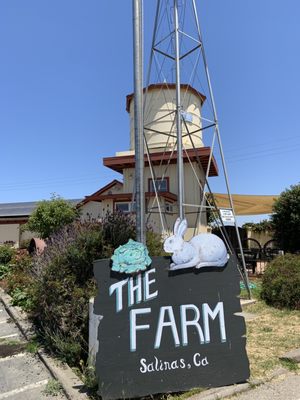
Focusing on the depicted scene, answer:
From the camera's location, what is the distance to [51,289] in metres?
5.47

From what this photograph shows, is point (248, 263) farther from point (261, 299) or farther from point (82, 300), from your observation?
point (82, 300)

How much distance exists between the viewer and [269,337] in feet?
20.2

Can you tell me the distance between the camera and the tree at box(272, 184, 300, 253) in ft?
56.1

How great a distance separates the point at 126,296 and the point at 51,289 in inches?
71.7

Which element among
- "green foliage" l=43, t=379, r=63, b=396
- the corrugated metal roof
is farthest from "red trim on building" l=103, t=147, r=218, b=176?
the corrugated metal roof

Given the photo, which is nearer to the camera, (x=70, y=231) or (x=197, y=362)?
(x=197, y=362)

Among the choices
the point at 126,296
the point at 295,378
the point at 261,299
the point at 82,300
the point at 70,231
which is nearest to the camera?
the point at 126,296

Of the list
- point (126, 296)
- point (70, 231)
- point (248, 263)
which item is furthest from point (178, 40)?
point (248, 263)

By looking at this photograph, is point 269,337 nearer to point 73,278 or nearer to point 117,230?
point 117,230

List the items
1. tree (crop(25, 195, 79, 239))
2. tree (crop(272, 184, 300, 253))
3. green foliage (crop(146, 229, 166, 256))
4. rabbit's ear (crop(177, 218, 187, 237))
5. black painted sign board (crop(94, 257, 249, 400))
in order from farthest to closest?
tree (crop(25, 195, 79, 239)), tree (crop(272, 184, 300, 253)), green foliage (crop(146, 229, 166, 256)), rabbit's ear (crop(177, 218, 187, 237)), black painted sign board (crop(94, 257, 249, 400))

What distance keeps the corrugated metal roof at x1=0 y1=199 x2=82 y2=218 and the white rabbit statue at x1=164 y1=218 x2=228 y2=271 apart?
1378 inches

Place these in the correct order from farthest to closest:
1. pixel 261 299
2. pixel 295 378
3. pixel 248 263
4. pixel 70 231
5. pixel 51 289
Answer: pixel 248 263
pixel 261 299
pixel 70 231
pixel 51 289
pixel 295 378

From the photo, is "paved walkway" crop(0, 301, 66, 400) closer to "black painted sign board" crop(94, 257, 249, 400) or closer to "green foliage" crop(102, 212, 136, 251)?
"black painted sign board" crop(94, 257, 249, 400)

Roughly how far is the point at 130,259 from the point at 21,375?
7.42 feet
